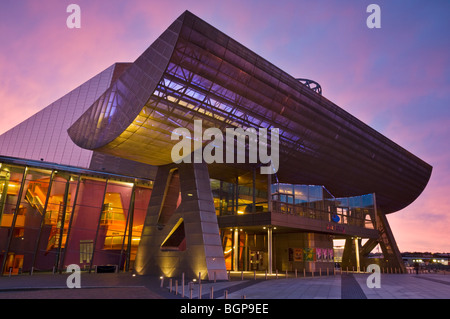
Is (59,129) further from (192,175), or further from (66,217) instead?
(192,175)

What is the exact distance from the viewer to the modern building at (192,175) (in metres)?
22.7

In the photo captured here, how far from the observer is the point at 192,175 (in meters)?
28.7

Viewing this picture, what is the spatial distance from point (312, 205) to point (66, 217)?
27611mm

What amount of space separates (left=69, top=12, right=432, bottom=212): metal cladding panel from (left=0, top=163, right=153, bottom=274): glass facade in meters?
→ 6.75

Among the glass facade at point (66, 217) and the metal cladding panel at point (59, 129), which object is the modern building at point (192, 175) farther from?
the metal cladding panel at point (59, 129)

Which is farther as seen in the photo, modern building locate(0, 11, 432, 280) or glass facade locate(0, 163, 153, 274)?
glass facade locate(0, 163, 153, 274)

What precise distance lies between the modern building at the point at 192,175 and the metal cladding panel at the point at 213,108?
102 millimetres

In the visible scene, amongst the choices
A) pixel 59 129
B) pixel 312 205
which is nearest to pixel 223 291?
pixel 312 205

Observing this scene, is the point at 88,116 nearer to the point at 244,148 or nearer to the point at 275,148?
the point at 244,148

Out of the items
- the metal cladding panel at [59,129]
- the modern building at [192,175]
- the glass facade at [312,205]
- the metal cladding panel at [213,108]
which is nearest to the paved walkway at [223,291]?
the modern building at [192,175]

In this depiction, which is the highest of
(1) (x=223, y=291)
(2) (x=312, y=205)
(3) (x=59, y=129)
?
(3) (x=59, y=129)

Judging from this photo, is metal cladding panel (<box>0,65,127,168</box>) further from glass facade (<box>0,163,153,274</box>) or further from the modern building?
glass facade (<box>0,163,153,274</box>)

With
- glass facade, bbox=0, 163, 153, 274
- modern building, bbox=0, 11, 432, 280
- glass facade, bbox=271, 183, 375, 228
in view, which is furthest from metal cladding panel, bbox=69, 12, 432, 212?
glass facade, bbox=0, 163, 153, 274

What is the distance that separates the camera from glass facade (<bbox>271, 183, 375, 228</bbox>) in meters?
34.5
